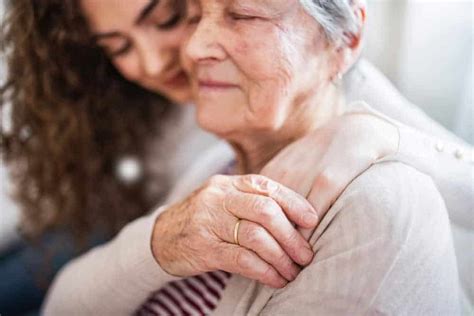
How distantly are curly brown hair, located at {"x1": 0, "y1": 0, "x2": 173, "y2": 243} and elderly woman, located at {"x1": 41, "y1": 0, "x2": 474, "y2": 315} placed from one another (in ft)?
1.20

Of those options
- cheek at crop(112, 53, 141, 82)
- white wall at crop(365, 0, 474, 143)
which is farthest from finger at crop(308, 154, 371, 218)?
cheek at crop(112, 53, 141, 82)

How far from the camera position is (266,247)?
79 centimetres

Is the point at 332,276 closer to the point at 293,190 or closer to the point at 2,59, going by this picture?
the point at 293,190

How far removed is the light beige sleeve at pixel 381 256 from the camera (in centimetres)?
75

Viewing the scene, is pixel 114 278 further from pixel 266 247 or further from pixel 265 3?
pixel 265 3

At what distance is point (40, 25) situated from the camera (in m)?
1.24

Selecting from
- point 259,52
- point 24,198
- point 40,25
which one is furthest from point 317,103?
point 24,198

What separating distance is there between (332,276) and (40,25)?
0.81 m

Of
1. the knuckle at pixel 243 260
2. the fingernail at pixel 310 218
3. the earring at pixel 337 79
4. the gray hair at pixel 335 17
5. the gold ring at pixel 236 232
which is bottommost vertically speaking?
the knuckle at pixel 243 260

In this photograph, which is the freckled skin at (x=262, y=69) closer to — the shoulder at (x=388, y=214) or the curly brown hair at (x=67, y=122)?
the shoulder at (x=388, y=214)

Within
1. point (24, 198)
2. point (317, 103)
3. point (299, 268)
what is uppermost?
point (317, 103)

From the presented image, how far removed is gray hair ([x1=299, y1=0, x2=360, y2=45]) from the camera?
83 centimetres

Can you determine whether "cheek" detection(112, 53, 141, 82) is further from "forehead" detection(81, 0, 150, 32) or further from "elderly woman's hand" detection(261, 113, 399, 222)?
"elderly woman's hand" detection(261, 113, 399, 222)

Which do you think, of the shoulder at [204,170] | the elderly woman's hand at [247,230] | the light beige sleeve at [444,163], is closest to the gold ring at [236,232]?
the elderly woman's hand at [247,230]
